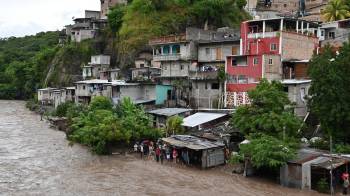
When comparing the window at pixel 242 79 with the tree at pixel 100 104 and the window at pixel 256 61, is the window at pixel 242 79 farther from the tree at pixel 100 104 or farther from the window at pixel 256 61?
the tree at pixel 100 104

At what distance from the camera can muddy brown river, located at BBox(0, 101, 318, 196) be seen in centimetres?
2498

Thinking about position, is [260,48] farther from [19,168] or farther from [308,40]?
[19,168]

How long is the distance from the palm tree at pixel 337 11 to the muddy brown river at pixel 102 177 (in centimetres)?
3263

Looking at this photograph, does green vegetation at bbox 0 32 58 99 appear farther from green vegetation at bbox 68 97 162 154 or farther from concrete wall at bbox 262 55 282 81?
concrete wall at bbox 262 55 282 81

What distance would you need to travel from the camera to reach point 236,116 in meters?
30.5

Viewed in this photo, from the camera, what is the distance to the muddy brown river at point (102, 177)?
82.0 ft

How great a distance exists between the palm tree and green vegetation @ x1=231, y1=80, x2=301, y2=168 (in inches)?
1042

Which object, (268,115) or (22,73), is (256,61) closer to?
(268,115)

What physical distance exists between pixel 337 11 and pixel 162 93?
73.6ft

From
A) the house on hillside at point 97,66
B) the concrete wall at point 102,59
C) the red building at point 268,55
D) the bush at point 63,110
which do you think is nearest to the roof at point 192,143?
the red building at point 268,55

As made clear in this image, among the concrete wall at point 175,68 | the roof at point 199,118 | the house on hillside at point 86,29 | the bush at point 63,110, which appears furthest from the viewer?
the house on hillside at point 86,29

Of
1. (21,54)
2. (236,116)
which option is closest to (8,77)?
(21,54)

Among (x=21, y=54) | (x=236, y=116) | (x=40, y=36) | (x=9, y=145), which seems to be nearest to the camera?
(x=236, y=116)

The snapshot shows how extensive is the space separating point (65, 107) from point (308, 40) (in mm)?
28926
